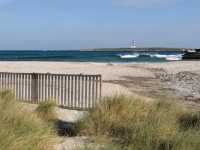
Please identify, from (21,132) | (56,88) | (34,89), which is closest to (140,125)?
(21,132)

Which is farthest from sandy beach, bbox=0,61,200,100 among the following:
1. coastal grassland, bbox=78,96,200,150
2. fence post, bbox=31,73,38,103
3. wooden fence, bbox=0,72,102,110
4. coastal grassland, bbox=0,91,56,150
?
coastal grassland, bbox=0,91,56,150

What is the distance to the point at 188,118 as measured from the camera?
34.6 ft

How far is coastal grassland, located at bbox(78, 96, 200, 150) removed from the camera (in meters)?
7.66

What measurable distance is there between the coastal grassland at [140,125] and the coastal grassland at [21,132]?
2.89ft

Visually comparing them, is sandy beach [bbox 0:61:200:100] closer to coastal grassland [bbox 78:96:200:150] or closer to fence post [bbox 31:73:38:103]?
fence post [bbox 31:73:38:103]

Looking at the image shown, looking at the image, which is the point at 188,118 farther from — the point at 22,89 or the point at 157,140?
the point at 22,89

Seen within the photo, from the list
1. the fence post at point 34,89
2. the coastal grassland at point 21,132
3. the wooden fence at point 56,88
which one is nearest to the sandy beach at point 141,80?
the wooden fence at point 56,88

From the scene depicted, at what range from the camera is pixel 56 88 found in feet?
46.4

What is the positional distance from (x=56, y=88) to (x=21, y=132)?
6730 mm

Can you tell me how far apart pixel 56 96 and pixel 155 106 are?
4691 millimetres

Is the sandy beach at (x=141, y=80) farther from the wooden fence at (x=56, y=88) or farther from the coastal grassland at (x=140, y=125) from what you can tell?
the coastal grassland at (x=140, y=125)

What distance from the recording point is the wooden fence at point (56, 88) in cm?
1430

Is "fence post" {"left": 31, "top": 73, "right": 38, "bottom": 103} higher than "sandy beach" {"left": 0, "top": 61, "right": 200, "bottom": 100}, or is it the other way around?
"fence post" {"left": 31, "top": 73, "right": 38, "bottom": 103}

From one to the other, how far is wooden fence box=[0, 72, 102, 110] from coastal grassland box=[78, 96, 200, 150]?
338 cm
